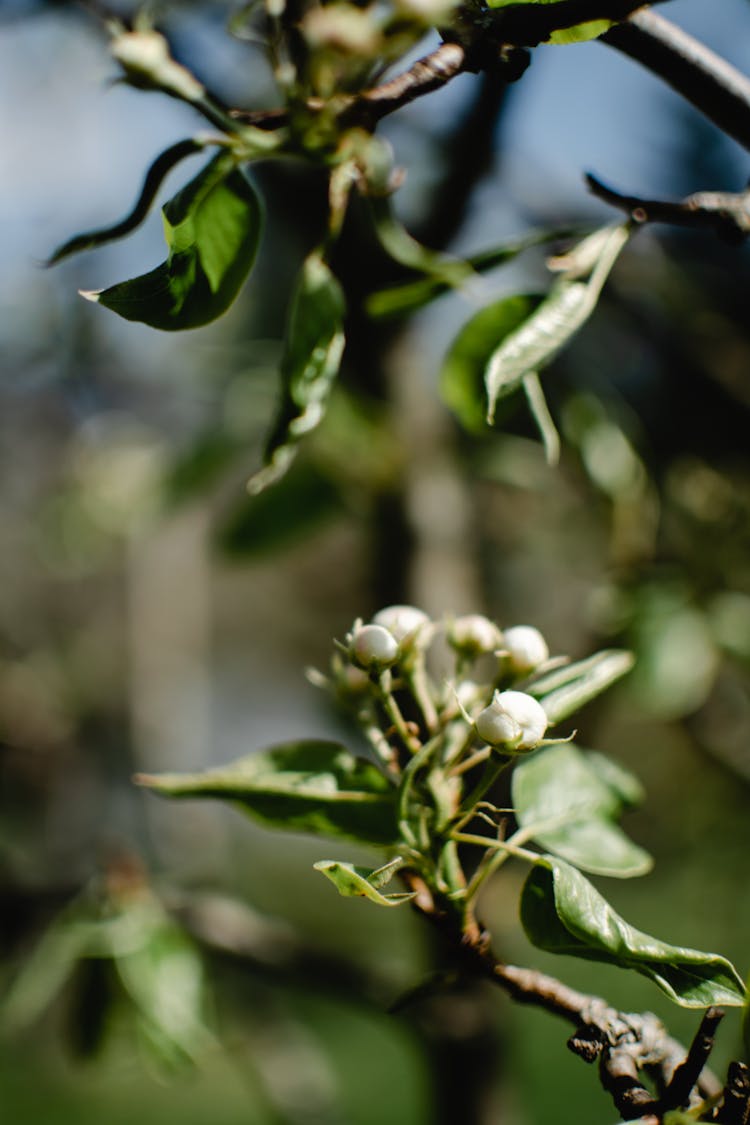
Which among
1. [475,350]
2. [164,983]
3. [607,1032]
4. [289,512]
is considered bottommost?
[164,983]

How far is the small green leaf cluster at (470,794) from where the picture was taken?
1.21 ft

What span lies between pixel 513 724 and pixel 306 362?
0.18 m

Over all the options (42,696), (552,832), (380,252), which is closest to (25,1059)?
(42,696)

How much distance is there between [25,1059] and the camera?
11.7 feet

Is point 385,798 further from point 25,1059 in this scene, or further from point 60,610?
point 60,610

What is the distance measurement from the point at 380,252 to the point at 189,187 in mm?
659

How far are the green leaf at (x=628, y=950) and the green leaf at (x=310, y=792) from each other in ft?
0.26

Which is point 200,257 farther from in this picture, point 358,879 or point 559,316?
point 358,879

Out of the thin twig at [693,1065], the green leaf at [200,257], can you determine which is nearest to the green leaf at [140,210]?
the green leaf at [200,257]

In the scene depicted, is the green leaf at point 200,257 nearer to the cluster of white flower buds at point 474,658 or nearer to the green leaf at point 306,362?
the green leaf at point 306,362

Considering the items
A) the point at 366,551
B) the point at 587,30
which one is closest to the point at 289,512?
the point at 366,551

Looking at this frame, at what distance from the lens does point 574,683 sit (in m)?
0.43

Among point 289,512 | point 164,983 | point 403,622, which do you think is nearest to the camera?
point 403,622

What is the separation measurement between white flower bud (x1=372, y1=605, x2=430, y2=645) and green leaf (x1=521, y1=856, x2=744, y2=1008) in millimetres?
115
